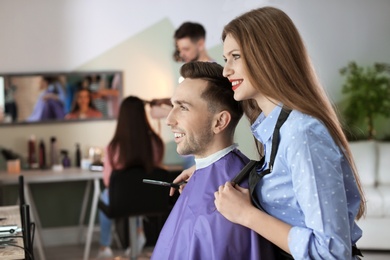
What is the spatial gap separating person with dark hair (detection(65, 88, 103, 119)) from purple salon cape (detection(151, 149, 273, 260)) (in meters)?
3.61

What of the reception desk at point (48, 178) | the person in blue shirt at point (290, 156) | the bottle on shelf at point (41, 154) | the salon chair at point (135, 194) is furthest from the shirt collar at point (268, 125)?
the bottle on shelf at point (41, 154)

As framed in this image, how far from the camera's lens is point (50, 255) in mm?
4832

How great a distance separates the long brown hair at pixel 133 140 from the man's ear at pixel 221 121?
227 centimetres

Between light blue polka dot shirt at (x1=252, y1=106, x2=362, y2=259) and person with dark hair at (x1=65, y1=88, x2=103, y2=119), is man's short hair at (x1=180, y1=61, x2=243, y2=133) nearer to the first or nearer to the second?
light blue polka dot shirt at (x1=252, y1=106, x2=362, y2=259)

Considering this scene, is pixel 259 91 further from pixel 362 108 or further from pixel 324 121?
pixel 362 108

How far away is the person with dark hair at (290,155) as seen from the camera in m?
1.19

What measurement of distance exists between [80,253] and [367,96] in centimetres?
248

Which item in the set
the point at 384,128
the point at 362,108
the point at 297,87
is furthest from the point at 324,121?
the point at 384,128

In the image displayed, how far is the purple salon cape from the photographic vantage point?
4.60 ft

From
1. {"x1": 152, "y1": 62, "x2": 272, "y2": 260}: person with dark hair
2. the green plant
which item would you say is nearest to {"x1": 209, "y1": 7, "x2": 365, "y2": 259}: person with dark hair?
{"x1": 152, "y1": 62, "x2": 272, "y2": 260}: person with dark hair

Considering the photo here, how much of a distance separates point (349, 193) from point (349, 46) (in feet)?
14.9

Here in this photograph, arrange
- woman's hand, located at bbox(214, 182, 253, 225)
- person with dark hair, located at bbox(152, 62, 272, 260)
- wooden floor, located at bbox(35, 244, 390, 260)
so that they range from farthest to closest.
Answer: wooden floor, located at bbox(35, 244, 390, 260) < person with dark hair, located at bbox(152, 62, 272, 260) < woman's hand, located at bbox(214, 182, 253, 225)

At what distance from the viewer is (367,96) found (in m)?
5.38

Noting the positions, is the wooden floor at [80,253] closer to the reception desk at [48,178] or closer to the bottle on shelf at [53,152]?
the reception desk at [48,178]
